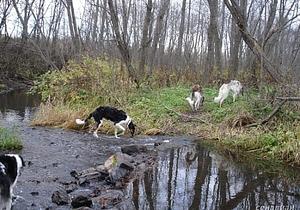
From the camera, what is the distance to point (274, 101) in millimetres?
12641

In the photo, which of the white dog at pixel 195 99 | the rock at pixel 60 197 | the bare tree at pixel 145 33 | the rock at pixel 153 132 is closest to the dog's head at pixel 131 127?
the rock at pixel 153 132

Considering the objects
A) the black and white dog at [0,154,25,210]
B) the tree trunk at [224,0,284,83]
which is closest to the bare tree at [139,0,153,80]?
the tree trunk at [224,0,284,83]

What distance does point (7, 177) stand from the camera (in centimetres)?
553

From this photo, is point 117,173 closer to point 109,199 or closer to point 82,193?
point 82,193

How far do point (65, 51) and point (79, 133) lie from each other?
2252 centimetres

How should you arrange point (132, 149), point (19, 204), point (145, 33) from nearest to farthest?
point (19, 204), point (132, 149), point (145, 33)

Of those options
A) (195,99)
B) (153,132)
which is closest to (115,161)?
→ (153,132)

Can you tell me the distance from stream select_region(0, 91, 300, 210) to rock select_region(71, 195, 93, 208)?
10 centimetres

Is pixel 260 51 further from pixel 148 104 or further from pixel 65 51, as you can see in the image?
pixel 65 51

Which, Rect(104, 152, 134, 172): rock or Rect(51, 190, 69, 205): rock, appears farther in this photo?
Rect(104, 152, 134, 172): rock

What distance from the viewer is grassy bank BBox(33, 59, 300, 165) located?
36.3 ft

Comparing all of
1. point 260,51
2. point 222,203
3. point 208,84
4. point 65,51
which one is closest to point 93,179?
point 222,203

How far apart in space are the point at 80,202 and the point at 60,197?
37cm

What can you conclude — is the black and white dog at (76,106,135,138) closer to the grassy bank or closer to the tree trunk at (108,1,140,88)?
the grassy bank
